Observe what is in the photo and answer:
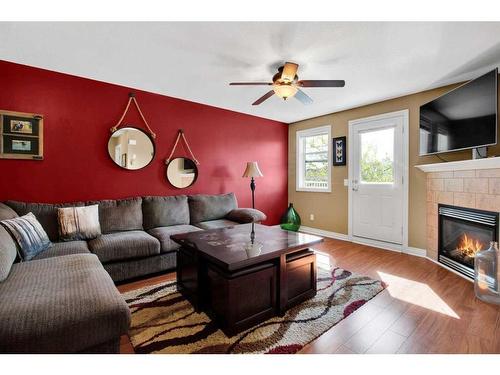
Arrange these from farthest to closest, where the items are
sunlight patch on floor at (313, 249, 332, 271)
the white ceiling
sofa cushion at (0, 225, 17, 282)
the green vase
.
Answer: the green vase → sunlight patch on floor at (313, 249, 332, 271) → the white ceiling → sofa cushion at (0, 225, 17, 282)

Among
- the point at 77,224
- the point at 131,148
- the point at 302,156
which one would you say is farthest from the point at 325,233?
the point at 77,224

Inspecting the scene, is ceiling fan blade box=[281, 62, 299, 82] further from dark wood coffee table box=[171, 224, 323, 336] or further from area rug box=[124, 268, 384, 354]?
area rug box=[124, 268, 384, 354]

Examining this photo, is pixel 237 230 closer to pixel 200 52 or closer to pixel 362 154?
pixel 200 52

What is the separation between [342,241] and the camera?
420 centimetres

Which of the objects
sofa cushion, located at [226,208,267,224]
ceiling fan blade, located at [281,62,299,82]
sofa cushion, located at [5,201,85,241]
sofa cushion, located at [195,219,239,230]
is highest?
ceiling fan blade, located at [281,62,299,82]

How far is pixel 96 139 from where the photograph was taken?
3.04 metres

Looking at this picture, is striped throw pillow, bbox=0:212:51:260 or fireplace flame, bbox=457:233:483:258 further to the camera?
fireplace flame, bbox=457:233:483:258

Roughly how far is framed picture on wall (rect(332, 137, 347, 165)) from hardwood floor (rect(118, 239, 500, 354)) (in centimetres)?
208

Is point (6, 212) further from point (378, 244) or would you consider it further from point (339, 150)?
point (378, 244)

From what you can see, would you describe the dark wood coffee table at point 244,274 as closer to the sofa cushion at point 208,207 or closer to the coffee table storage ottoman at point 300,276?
the coffee table storage ottoman at point 300,276

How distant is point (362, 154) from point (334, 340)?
3.22 m

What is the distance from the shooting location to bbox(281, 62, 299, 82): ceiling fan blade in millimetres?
2212

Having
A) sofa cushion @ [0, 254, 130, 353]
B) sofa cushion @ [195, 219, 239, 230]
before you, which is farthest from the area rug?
sofa cushion @ [195, 219, 239, 230]
